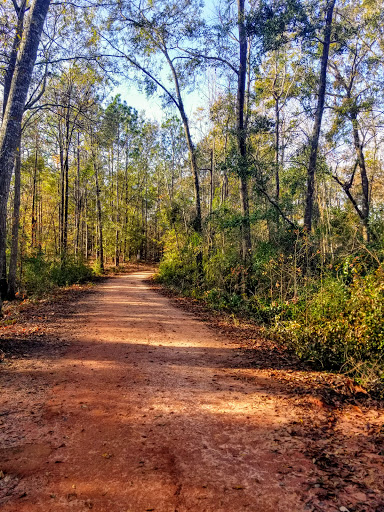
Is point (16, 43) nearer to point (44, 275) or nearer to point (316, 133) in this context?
point (44, 275)

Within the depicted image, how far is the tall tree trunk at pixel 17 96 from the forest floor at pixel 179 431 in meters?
3.14

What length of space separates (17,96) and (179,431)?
626 cm

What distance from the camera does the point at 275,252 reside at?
9.91m

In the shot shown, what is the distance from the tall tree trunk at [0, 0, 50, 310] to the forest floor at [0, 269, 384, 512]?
314cm

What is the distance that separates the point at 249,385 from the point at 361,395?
1.43m

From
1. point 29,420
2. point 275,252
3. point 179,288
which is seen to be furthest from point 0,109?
point 29,420

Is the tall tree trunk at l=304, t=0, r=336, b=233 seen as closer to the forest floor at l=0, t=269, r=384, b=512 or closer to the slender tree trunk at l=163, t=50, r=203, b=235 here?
the slender tree trunk at l=163, t=50, r=203, b=235

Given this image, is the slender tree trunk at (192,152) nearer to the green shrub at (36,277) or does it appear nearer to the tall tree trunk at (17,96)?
the green shrub at (36,277)

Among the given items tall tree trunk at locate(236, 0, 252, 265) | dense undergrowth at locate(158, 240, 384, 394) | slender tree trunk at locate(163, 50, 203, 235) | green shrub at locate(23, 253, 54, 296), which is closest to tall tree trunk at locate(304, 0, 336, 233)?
tall tree trunk at locate(236, 0, 252, 265)

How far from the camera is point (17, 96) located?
5.72 metres

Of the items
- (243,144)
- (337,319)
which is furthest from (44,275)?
(337,319)

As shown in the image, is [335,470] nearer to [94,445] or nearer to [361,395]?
[361,395]

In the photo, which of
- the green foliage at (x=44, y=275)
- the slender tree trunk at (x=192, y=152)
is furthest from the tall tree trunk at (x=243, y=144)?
the green foliage at (x=44, y=275)

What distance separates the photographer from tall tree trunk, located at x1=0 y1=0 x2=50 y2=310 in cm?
558
